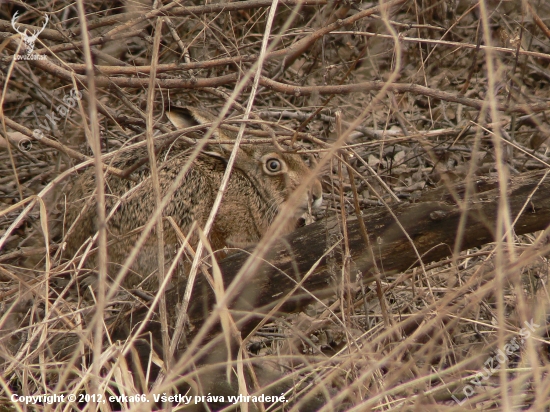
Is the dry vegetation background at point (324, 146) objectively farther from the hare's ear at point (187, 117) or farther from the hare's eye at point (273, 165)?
the hare's eye at point (273, 165)

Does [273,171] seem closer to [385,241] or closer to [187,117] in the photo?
[187,117]

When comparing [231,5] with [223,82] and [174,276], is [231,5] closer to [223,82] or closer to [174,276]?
[223,82]

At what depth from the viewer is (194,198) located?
4418 millimetres

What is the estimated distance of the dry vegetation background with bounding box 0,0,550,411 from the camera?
312cm

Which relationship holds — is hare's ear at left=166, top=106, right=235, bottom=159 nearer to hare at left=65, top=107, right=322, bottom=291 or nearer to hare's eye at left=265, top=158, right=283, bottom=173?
hare at left=65, top=107, right=322, bottom=291

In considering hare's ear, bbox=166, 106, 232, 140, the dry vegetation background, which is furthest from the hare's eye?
hare's ear, bbox=166, 106, 232, 140

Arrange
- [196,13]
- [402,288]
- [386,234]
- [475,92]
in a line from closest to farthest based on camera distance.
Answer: [386,234] < [402,288] < [196,13] < [475,92]

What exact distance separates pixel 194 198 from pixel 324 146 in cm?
98

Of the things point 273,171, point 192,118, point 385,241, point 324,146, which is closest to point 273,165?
point 273,171

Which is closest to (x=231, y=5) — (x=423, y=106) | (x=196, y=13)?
(x=196, y=13)

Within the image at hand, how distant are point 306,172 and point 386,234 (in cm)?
170

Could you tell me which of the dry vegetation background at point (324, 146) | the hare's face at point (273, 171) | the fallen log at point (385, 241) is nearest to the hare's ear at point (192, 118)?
the dry vegetation background at point (324, 146)

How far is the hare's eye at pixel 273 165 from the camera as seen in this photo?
16.6 feet

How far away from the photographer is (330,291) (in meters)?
3.47
